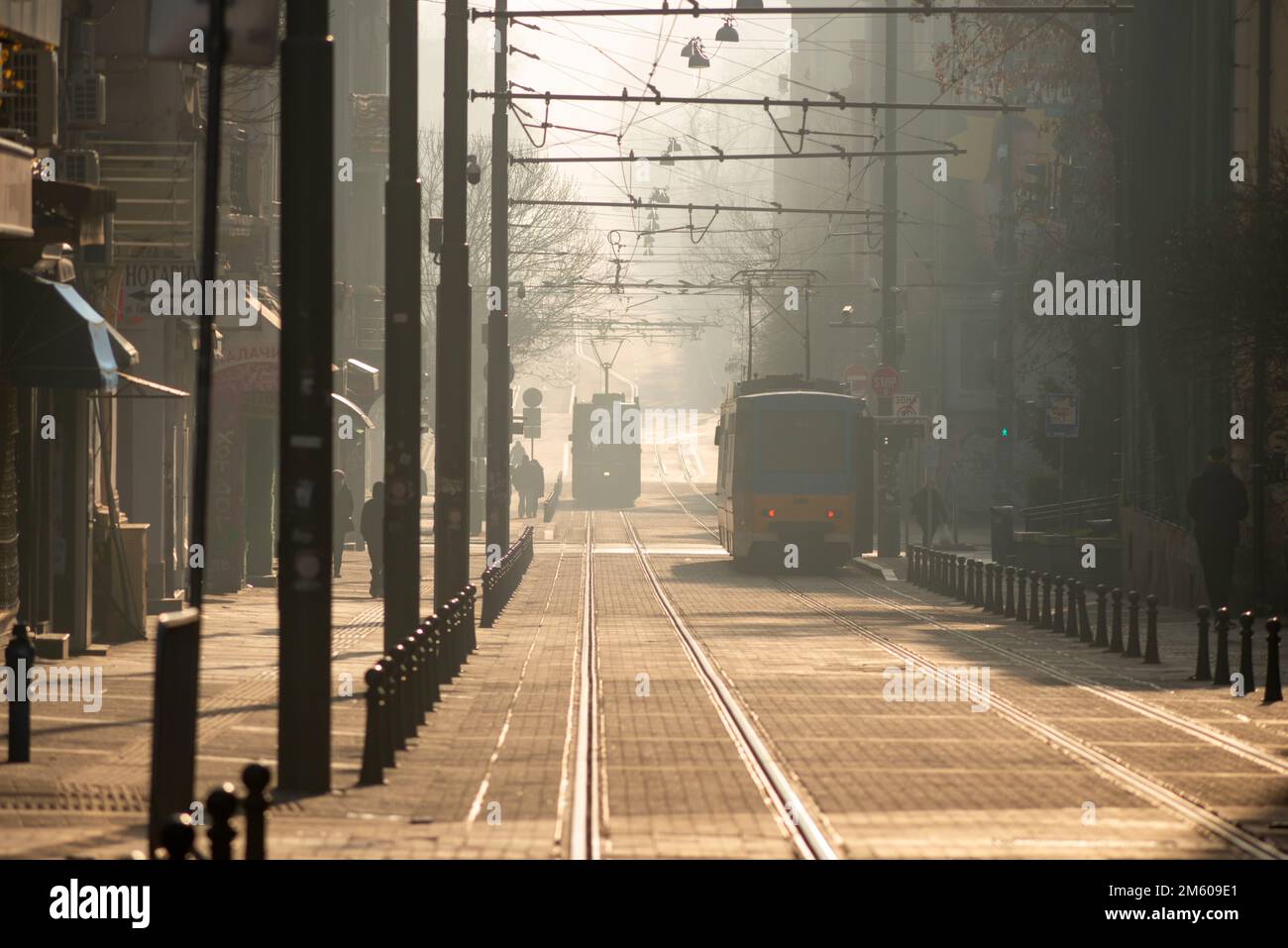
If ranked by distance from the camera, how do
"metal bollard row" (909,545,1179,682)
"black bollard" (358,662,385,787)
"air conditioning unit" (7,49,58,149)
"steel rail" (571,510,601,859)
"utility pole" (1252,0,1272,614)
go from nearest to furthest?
1. "steel rail" (571,510,601,859)
2. "black bollard" (358,662,385,787)
3. "air conditioning unit" (7,49,58,149)
4. "metal bollard row" (909,545,1179,682)
5. "utility pole" (1252,0,1272,614)

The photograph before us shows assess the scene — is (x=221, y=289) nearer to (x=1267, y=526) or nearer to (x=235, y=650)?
(x=235, y=650)

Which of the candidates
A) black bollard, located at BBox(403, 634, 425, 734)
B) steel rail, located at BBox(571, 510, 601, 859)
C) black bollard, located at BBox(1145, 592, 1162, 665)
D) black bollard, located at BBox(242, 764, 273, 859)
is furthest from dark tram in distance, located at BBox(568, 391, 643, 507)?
black bollard, located at BBox(242, 764, 273, 859)

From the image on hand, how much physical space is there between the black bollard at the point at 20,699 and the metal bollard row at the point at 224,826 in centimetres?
410

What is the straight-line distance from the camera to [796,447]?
40.2 meters

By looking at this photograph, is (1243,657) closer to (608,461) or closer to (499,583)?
(499,583)

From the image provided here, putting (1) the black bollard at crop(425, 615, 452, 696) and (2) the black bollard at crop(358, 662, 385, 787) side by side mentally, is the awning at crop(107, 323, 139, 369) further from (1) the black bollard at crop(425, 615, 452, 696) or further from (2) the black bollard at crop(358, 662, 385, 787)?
(2) the black bollard at crop(358, 662, 385, 787)

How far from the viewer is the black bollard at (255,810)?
8.04 meters

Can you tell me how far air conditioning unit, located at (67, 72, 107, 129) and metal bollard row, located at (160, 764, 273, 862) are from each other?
1421 cm

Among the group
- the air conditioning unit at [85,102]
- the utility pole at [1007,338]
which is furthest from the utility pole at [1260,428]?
the utility pole at [1007,338]

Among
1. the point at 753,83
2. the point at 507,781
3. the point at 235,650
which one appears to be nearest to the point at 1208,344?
the point at 235,650

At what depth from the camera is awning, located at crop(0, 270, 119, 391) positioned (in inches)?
751

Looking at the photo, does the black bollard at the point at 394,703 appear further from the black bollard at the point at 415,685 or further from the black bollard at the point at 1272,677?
the black bollard at the point at 1272,677

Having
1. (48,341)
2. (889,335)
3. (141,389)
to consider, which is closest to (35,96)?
(48,341)

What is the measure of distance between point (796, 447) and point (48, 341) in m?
22.4
